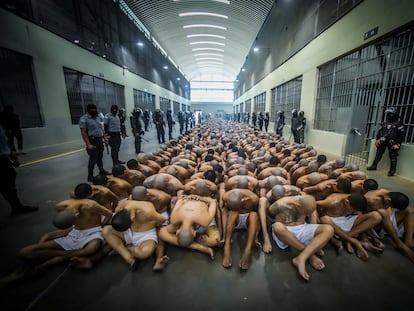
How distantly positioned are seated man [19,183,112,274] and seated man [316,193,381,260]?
2764 mm

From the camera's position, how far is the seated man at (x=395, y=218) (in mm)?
2271

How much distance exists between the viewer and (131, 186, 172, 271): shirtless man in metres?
2.07

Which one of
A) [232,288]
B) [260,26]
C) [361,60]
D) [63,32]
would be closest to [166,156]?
[232,288]

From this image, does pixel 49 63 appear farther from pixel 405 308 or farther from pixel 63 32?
pixel 405 308

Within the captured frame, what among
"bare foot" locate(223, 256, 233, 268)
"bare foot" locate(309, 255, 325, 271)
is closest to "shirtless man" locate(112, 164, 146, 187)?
"bare foot" locate(223, 256, 233, 268)

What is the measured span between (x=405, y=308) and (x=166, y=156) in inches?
196

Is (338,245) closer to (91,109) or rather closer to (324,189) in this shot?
(324,189)

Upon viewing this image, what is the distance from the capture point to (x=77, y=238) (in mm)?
2182

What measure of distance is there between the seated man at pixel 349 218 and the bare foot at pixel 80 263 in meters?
2.72

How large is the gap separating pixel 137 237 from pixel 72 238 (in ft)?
2.29

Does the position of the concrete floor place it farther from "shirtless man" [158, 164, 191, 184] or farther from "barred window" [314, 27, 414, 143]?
"barred window" [314, 27, 414, 143]

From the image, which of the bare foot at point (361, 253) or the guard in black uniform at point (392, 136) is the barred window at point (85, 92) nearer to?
the bare foot at point (361, 253)

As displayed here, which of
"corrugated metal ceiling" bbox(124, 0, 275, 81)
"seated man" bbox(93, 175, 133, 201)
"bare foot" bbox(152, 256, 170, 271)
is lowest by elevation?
"bare foot" bbox(152, 256, 170, 271)

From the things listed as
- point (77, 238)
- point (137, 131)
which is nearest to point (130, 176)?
point (77, 238)
